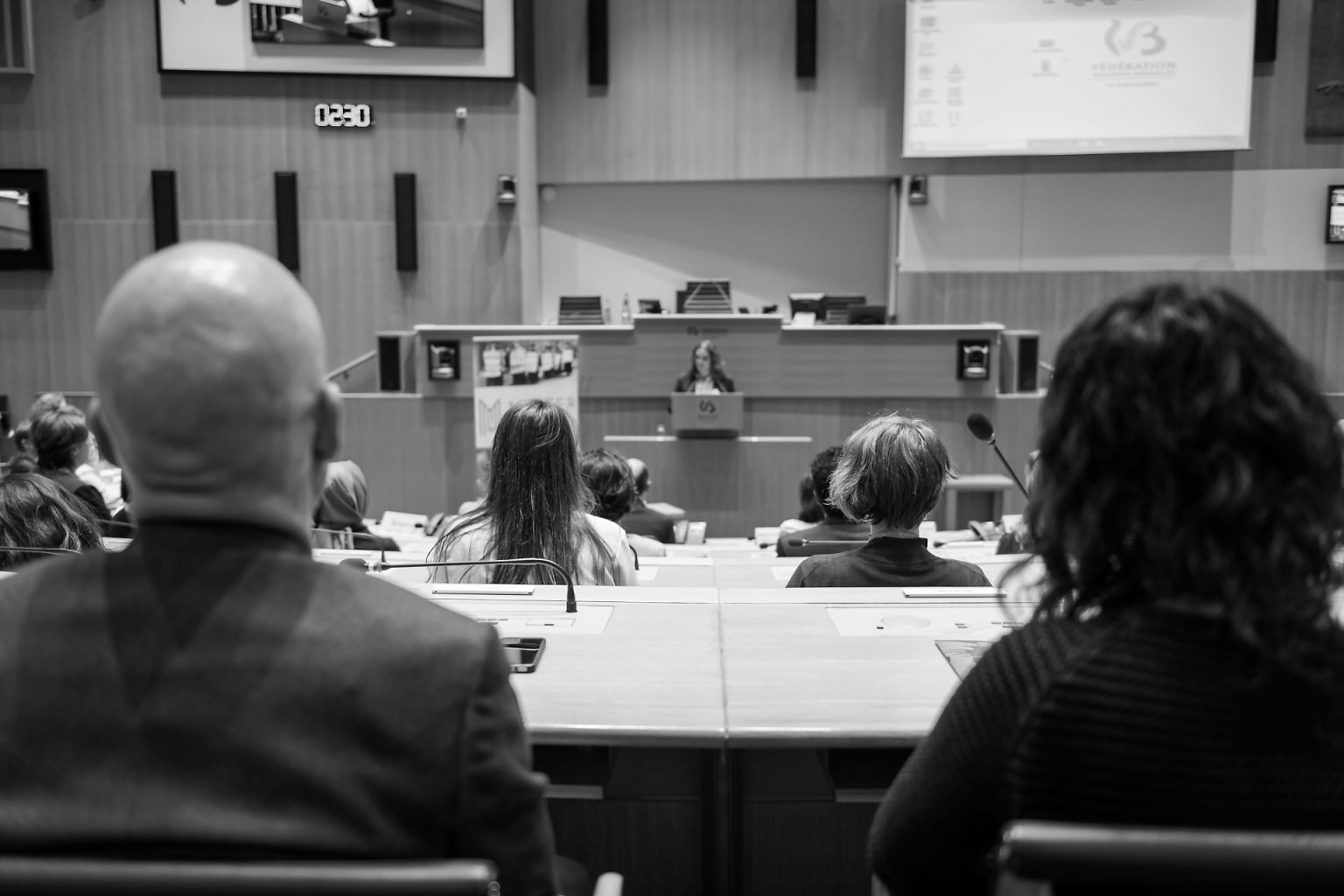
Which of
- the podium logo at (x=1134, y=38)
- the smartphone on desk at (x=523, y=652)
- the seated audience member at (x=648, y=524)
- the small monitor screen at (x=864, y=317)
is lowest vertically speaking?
the seated audience member at (x=648, y=524)

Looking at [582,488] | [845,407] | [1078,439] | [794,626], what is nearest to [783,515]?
[845,407]

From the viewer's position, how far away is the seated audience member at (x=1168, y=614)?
982 millimetres

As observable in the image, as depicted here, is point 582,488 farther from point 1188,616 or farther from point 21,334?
point 21,334

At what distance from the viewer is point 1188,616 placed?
3.32ft

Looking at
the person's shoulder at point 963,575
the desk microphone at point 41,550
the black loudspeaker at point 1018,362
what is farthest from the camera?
the black loudspeaker at point 1018,362

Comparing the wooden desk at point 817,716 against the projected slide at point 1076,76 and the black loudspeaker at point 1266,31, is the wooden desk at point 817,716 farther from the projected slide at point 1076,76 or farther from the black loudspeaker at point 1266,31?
the black loudspeaker at point 1266,31

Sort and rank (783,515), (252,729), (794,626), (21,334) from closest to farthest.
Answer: (252,729), (794,626), (783,515), (21,334)

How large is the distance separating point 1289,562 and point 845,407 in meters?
6.44

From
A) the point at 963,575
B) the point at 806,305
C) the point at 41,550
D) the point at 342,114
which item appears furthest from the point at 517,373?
the point at 41,550

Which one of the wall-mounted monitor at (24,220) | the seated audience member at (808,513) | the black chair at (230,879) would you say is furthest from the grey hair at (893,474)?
the wall-mounted monitor at (24,220)

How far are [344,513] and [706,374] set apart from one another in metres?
3.24

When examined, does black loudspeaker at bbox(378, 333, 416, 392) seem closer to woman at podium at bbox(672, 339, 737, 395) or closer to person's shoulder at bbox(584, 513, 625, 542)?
woman at podium at bbox(672, 339, 737, 395)

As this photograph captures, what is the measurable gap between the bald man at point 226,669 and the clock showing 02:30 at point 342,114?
8160 mm

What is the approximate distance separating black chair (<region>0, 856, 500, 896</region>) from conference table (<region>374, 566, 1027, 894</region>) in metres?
0.65
